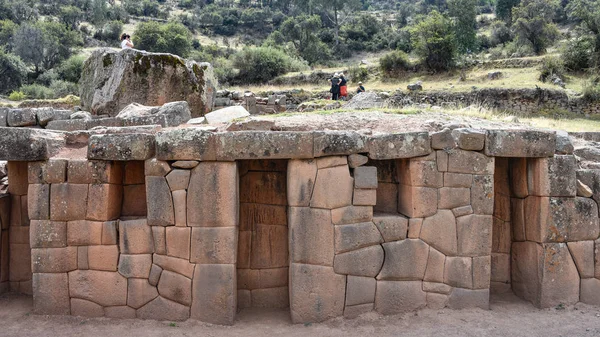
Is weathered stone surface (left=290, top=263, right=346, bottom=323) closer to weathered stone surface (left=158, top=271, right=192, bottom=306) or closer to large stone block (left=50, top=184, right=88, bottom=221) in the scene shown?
weathered stone surface (left=158, top=271, right=192, bottom=306)

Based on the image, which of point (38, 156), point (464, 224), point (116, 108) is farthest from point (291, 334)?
point (116, 108)

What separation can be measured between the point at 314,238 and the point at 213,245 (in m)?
1.37

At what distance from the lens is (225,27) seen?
65125mm

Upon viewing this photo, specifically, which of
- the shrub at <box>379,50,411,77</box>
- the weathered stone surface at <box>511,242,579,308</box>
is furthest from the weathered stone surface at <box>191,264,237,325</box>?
the shrub at <box>379,50,411,77</box>

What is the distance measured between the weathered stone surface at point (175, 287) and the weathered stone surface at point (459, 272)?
3634 mm

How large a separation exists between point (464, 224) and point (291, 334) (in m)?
2.87

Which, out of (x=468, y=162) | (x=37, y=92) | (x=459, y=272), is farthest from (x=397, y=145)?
(x=37, y=92)

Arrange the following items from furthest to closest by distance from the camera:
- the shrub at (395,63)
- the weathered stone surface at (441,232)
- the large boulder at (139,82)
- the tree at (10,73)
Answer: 1. the tree at (10,73)
2. the shrub at (395,63)
3. the large boulder at (139,82)
4. the weathered stone surface at (441,232)

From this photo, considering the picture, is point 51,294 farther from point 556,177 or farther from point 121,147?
point 556,177

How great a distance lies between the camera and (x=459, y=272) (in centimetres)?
695

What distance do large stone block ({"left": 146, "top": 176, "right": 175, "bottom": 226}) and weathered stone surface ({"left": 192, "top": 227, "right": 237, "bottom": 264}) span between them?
0.41m

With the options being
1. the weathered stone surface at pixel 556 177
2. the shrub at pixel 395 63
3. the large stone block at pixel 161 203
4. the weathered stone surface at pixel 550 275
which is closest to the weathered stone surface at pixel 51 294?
the large stone block at pixel 161 203

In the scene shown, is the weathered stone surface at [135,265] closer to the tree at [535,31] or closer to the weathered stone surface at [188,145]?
the weathered stone surface at [188,145]

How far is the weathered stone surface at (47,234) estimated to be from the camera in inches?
263
